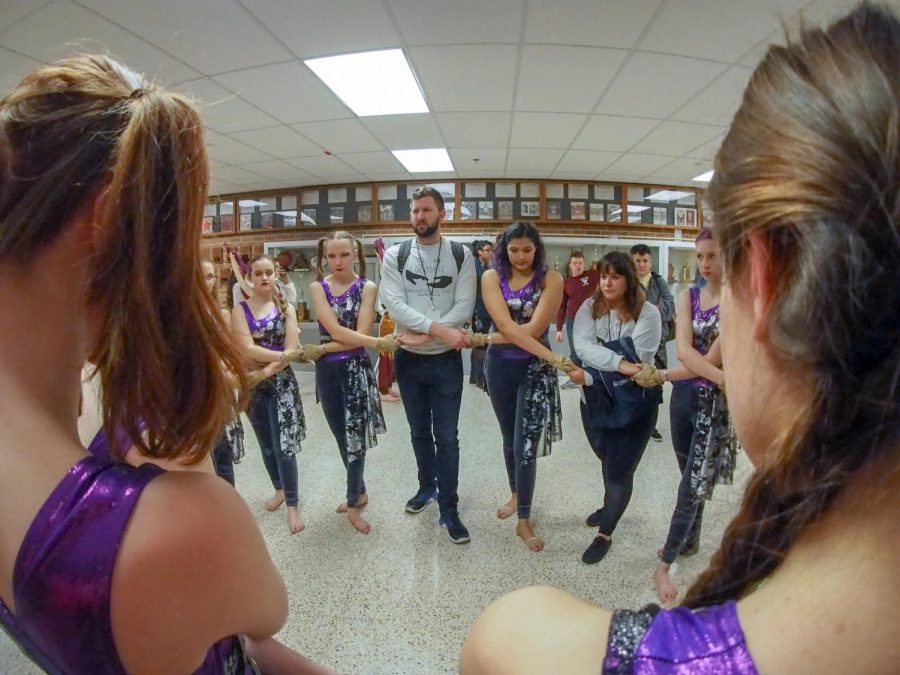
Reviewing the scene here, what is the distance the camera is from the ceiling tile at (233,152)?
16.1 feet

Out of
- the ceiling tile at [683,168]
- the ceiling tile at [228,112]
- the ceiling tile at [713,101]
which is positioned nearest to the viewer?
the ceiling tile at [713,101]

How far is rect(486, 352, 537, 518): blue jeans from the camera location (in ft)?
6.28

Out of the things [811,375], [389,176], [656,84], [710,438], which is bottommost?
[710,438]

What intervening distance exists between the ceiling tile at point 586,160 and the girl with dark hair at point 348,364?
14.5 ft

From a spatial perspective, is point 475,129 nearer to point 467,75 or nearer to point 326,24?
point 467,75

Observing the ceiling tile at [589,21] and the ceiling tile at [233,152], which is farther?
the ceiling tile at [233,152]

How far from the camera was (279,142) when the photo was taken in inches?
195

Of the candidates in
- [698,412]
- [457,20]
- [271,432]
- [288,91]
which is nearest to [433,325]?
[271,432]

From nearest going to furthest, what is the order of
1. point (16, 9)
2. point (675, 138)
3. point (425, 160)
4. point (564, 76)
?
1. point (16, 9)
2. point (564, 76)
3. point (675, 138)
4. point (425, 160)

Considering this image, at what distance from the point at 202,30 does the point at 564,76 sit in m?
2.73

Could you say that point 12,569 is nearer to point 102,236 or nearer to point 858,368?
point 102,236

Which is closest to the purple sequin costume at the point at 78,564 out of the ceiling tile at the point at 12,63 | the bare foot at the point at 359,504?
the bare foot at the point at 359,504

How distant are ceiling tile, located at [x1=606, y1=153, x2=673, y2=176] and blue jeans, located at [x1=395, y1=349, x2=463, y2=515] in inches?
196

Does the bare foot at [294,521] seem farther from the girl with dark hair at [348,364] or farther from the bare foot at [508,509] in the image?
the bare foot at [508,509]
